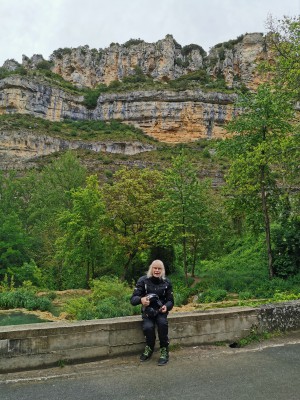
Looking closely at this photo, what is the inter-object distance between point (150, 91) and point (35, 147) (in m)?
35.1

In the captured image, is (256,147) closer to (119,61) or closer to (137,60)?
(137,60)

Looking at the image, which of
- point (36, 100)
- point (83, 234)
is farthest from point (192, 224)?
point (36, 100)

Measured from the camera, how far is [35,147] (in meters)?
70.4

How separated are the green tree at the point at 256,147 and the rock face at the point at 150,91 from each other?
64.5 meters

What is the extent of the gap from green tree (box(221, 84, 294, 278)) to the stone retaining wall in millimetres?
8372

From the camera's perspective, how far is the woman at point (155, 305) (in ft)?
16.8

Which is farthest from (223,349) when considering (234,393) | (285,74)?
(285,74)

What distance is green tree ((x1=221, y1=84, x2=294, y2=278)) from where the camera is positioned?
14634mm

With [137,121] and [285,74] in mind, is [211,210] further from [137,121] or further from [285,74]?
[137,121]

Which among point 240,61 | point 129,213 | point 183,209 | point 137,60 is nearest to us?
point 183,209

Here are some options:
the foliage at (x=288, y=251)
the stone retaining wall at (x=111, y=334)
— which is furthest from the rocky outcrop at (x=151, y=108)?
the stone retaining wall at (x=111, y=334)

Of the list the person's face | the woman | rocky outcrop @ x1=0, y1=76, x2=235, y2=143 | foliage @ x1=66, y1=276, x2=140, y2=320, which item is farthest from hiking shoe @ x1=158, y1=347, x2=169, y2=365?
rocky outcrop @ x1=0, y1=76, x2=235, y2=143

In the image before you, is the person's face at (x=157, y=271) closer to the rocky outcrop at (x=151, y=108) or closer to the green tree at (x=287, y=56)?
the green tree at (x=287, y=56)

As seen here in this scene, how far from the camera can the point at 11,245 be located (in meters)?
25.1
